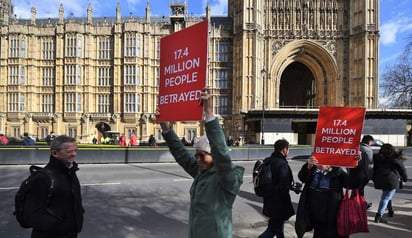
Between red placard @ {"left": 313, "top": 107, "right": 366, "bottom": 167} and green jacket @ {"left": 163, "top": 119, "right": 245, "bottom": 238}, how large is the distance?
2269mm

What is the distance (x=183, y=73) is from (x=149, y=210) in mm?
5107

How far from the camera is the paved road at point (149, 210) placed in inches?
237

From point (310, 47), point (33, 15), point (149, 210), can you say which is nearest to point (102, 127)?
point (33, 15)

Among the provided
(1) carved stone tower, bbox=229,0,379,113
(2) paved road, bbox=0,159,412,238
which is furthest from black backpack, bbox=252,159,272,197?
(1) carved stone tower, bbox=229,0,379,113

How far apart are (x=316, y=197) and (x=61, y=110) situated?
40.7 metres

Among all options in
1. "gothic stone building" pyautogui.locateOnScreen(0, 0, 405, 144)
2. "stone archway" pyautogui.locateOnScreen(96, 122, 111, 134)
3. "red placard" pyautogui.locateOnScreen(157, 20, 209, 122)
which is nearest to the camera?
"red placard" pyautogui.locateOnScreen(157, 20, 209, 122)

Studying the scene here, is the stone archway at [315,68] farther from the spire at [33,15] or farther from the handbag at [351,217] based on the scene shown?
the handbag at [351,217]

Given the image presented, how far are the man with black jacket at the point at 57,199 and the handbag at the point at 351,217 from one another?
318cm

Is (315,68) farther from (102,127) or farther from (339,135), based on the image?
(339,135)

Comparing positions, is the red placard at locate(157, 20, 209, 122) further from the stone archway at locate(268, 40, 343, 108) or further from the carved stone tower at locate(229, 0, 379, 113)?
the stone archway at locate(268, 40, 343, 108)

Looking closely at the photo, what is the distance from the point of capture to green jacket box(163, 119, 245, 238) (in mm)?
2461

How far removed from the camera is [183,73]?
10.8 ft

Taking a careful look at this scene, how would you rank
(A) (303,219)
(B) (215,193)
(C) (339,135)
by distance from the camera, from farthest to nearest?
(C) (339,135) < (A) (303,219) < (B) (215,193)

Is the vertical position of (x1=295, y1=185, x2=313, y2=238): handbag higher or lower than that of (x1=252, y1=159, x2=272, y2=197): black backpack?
lower
